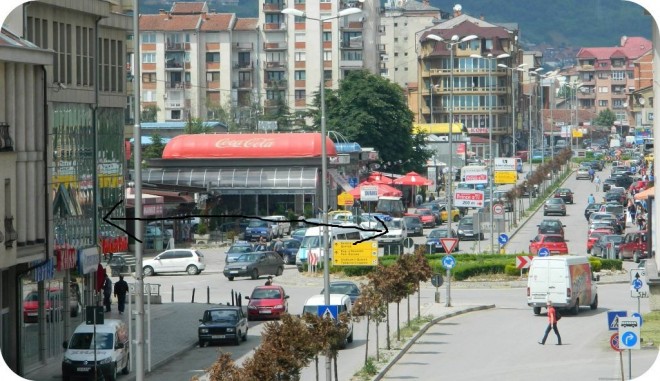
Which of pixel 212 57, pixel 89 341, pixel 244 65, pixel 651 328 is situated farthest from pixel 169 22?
pixel 89 341

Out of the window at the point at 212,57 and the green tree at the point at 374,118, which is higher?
the window at the point at 212,57

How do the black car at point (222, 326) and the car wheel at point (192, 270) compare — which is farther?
the car wheel at point (192, 270)

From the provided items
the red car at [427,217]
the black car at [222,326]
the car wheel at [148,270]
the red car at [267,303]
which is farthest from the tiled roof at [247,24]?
the black car at [222,326]

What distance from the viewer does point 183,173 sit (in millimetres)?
81188

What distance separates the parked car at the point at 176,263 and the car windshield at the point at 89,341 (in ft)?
89.6

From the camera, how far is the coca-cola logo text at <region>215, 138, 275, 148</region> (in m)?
83.4

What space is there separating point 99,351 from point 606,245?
114 ft

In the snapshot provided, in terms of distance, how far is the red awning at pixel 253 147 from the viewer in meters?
82.8

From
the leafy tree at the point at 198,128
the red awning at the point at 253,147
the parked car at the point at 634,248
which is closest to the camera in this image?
the parked car at the point at 634,248

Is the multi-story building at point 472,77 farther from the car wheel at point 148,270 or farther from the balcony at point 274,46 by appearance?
the car wheel at point 148,270

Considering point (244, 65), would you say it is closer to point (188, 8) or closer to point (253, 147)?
point (188, 8)

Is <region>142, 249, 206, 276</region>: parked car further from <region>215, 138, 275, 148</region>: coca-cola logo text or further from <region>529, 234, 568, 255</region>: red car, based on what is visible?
<region>215, 138, 275, 148</region>: coca-cola logo text

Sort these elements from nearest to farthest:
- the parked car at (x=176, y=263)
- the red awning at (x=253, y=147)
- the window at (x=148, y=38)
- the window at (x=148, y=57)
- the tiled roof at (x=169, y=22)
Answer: the parked car at (x=176, y=263)
the red awning at (x=253, y=147)
the tiled roof at (x=169, y=22)
the window at (x=148, y=38)
the window at (x=148, y=57)

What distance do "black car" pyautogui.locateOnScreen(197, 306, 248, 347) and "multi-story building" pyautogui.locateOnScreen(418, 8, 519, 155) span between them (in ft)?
341
